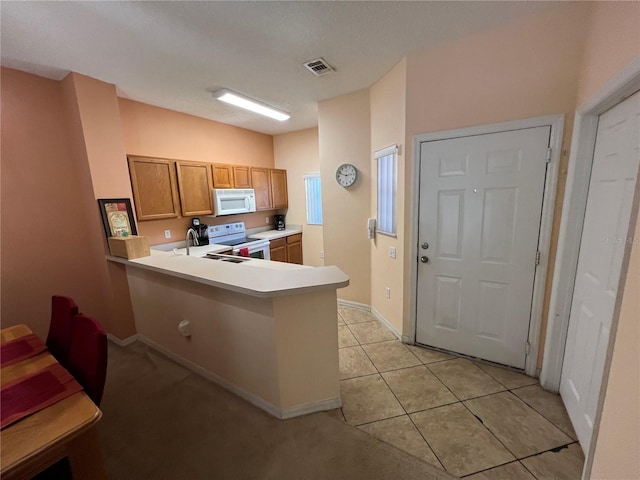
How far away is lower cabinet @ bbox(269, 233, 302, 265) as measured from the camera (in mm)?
4441

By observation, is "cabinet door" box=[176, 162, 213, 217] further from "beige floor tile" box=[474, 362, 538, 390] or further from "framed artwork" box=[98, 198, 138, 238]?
"beige floor tile" box=[474, 362, 538, 390]

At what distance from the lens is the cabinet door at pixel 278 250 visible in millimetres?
4391

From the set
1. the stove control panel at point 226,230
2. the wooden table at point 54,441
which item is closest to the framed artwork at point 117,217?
the stove control panel at point 226,230

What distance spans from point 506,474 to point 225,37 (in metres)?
3.33

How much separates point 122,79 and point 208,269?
6.81 feet

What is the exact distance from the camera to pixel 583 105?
161cm

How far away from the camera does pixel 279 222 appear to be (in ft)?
16.8

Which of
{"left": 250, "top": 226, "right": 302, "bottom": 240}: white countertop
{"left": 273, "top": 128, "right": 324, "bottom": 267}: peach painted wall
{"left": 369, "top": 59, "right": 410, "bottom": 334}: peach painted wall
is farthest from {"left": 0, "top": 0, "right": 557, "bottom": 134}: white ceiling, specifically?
{"left": 250, "top": 226, "right": 302, "bottom": 240}: white countertop

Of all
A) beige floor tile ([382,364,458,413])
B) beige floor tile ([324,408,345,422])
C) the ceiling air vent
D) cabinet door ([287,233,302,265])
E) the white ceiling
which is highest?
the ceiling air vent

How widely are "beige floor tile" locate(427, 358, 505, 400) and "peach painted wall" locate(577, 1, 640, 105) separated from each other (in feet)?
7.01

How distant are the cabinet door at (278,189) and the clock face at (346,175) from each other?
1.78 meters

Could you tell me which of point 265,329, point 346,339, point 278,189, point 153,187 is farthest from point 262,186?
point 265,329

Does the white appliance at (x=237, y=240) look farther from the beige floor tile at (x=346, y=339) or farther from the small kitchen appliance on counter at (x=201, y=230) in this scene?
the beige floor tile at (x=346, y=339)

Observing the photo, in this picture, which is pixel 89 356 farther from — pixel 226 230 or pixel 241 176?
pixel 241 176
